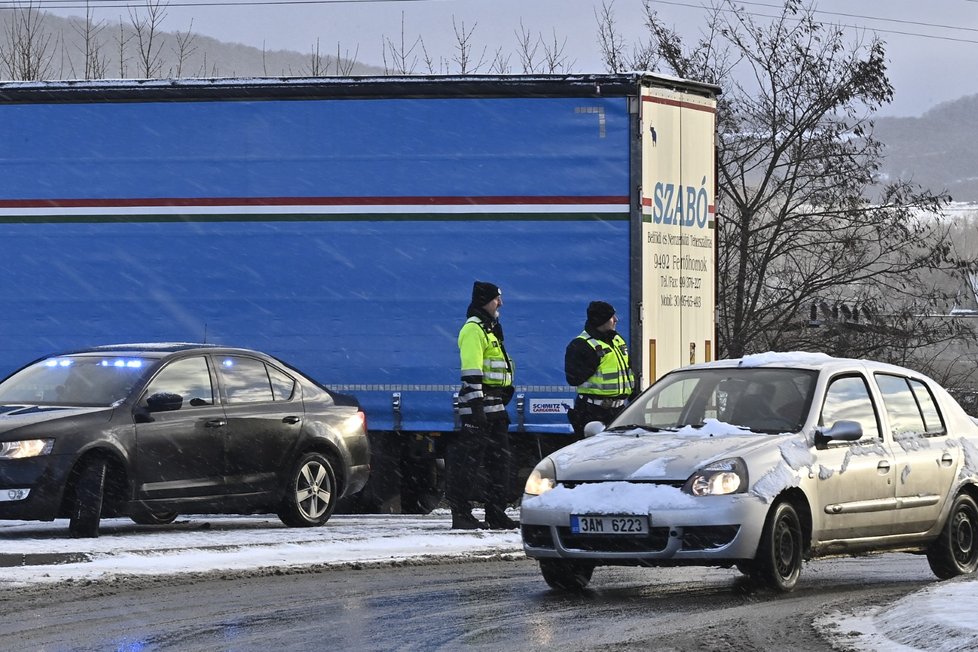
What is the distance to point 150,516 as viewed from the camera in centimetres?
1347

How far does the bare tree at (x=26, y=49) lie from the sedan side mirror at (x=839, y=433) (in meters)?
26.1

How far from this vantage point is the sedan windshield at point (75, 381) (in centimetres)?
1301

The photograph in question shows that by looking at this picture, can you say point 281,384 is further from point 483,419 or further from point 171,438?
point 483,419

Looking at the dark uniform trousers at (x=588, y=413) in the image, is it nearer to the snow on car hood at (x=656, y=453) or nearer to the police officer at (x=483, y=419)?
the police officer at (x=483, y=419)

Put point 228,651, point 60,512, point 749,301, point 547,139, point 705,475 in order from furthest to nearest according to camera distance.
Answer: point 749,301 < point 547,139 < point 60,512 < point 705,475 < point 228,651

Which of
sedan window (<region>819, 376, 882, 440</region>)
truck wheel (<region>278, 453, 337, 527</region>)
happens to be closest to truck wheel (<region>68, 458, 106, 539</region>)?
truck wheel (<region>278, 453, 337, 527</region>)

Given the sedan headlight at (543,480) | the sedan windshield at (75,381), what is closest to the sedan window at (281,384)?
the sedan windshield at (75,381)

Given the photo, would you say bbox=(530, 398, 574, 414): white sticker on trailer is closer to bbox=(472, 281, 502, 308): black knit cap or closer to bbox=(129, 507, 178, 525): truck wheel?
bbox=(472, 281, 502, 308): black knit cap

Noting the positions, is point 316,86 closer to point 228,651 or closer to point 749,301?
point 228,651

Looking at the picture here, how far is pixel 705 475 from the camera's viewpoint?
31.4ft

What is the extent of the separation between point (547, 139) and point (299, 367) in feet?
9.93

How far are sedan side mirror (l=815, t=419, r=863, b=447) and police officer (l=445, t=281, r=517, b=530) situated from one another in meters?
3.93

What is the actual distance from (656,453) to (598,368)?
14.1ft

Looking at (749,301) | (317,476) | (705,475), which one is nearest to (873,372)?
(705,475)
